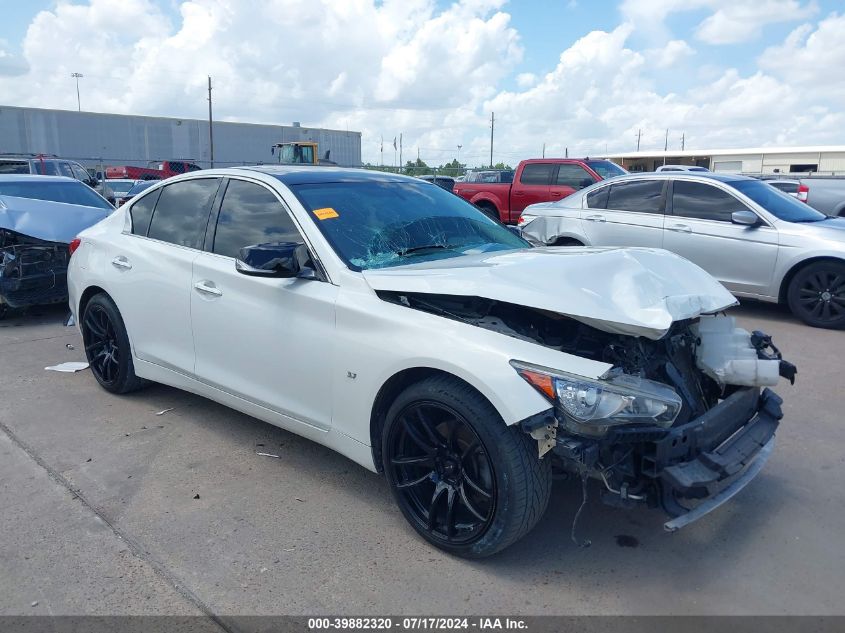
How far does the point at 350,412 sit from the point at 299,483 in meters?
0.74

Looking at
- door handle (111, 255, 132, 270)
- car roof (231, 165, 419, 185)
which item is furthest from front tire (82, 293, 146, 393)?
car roof (231, 165, 419, 185)

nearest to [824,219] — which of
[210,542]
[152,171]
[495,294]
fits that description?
[495,294]

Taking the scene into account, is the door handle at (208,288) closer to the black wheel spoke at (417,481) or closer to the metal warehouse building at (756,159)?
the black wheel spoke at (417,481)

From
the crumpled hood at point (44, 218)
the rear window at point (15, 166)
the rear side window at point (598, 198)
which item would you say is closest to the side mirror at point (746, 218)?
the rear side window at point (598, 198)

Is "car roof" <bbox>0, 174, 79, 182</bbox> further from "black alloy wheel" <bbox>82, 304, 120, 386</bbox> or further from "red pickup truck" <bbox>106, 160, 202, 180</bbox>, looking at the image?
"red pickup truck" <bbox>106, 160, 202, 180</bbox>

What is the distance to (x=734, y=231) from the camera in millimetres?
7824

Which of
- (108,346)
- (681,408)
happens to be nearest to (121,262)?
(108,346)

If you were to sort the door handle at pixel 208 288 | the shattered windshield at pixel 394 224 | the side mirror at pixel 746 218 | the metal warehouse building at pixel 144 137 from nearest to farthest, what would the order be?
1. the shattered windshield at pixel 394 224
2. the door handle at pixel 208 288
3. the side mirror at pixel 746 218
4. the metal warehouse building at pixel 144 137

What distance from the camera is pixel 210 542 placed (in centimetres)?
330

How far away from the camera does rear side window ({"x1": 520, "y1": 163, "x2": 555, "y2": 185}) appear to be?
14281 millimetres

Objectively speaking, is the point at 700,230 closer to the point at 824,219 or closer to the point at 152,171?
the point at 824,219

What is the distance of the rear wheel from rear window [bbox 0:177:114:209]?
824 cm

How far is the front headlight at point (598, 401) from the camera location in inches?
107

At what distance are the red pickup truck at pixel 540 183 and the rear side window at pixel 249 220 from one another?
9426 mm
